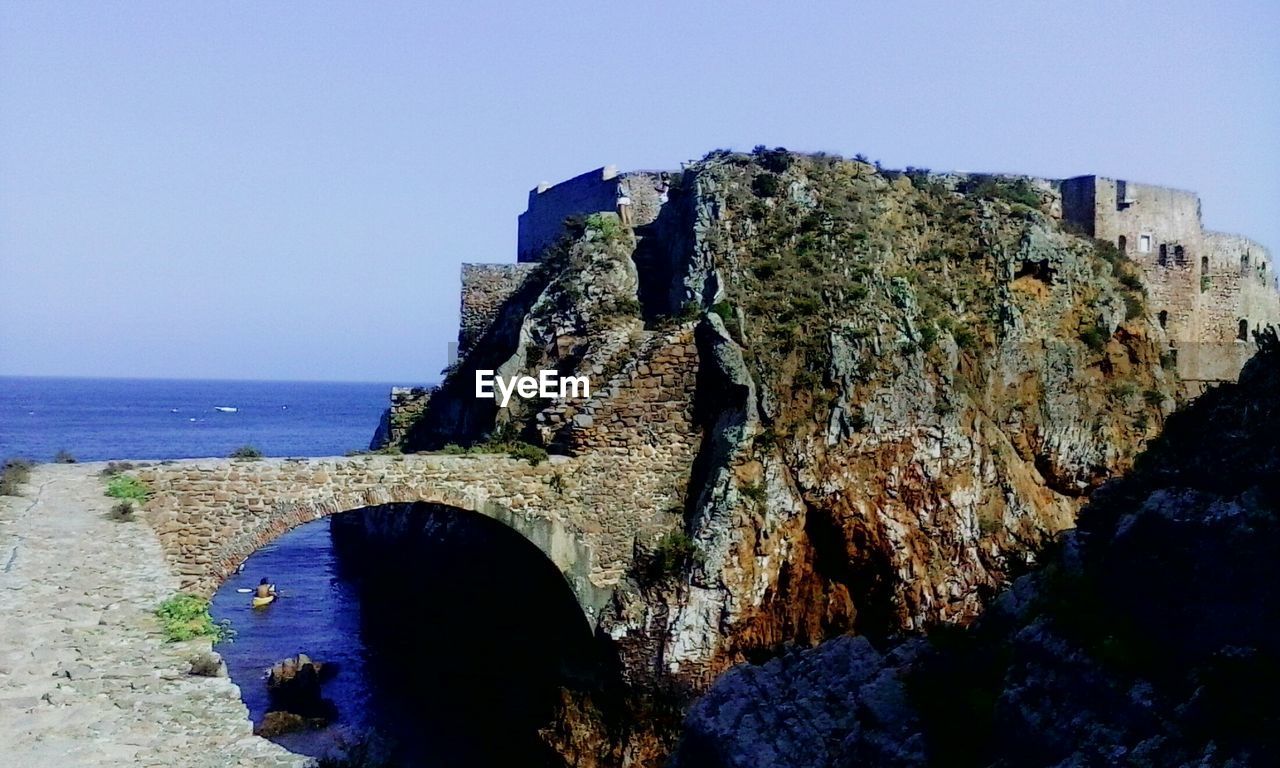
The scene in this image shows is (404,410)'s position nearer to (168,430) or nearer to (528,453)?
(528,453)

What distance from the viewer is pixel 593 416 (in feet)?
69.6

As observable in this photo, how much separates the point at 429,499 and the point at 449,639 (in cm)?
1222

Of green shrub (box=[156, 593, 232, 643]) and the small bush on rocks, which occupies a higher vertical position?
the small bush on rocks

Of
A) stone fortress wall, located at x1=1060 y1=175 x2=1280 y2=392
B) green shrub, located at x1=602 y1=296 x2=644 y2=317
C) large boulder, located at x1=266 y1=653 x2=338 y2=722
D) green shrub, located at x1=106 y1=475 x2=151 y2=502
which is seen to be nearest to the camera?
green shrub, located at x1=106 y1=475 x2=151 y2=502

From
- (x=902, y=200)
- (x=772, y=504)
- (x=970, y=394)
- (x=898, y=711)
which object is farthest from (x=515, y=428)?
(x=898, y=711)

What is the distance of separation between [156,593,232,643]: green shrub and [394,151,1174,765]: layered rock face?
10.6 metres

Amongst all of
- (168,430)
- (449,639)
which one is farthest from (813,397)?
(168,430)

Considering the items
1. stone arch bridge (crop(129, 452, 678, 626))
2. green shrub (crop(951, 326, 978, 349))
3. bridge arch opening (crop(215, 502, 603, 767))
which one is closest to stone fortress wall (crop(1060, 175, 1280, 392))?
green shrub (crop(951, 326, 978, 349))

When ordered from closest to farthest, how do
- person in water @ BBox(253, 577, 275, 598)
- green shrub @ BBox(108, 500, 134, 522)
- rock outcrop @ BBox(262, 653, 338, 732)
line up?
green shrub @ BBox(108, 500, 134, 522) < rock outcrop @ BBox(262, 653, 338, 732) < person in water @ BBox(253, 577, 275, 598)

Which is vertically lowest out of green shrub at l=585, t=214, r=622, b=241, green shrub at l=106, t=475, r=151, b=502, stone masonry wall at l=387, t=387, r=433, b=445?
green shrub at l=106, t=475, r=151, b=502

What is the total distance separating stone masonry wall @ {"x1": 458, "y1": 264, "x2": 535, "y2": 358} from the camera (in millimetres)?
28547

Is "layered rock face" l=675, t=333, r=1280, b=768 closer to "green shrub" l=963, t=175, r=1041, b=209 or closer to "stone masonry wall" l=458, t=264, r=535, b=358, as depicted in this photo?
"stone masonry wall" l=458, t=264, r=535, b=358

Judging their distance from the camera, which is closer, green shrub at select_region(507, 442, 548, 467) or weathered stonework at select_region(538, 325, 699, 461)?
green shrub at select_region(507, 442, 548, 467)

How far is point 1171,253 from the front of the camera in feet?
97.8
